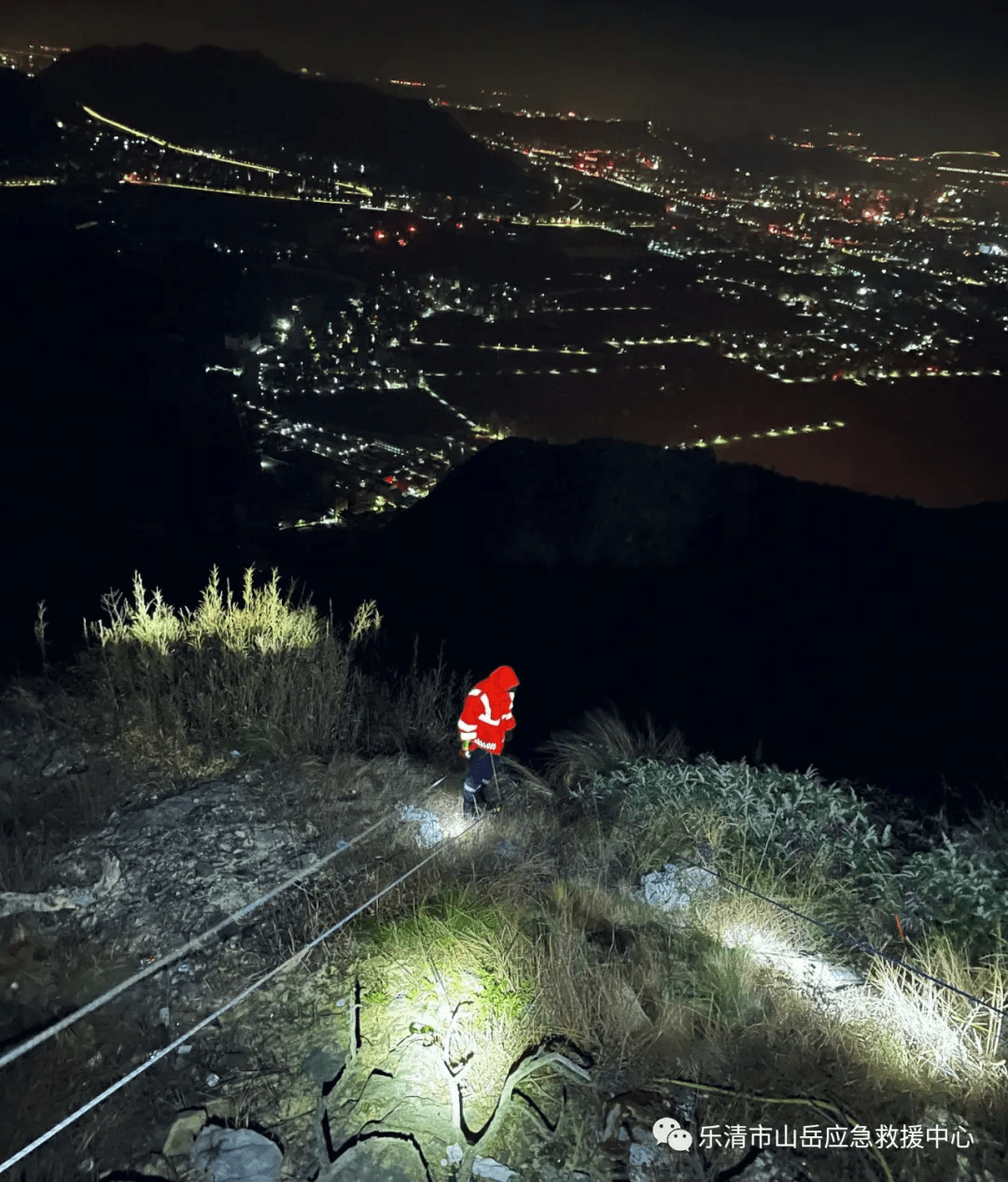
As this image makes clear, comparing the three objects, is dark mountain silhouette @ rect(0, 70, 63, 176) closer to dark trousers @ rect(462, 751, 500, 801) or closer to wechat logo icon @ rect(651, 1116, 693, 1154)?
dark trousers @ rect(462, 751, 500, 801)

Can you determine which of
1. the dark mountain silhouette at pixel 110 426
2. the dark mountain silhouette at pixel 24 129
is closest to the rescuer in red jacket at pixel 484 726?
the dark mountain silhouette at pixel 110 426

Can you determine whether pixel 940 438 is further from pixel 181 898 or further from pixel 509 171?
pixel 509 171

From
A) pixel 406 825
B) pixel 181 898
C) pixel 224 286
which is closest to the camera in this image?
pixel 181 898

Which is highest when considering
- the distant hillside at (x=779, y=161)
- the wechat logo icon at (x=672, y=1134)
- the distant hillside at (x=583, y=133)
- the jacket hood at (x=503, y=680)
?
the distant hillside at (x=583, y=133)

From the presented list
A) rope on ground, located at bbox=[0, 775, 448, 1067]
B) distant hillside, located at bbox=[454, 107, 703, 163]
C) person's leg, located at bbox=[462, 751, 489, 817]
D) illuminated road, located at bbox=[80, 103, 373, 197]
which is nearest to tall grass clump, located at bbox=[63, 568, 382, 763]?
person's leg, located at bbox=[462, 751, 489, 817]

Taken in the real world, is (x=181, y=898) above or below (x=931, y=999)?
below

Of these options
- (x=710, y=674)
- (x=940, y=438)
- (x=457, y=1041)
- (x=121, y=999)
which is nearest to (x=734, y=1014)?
(x=457, y=1041)

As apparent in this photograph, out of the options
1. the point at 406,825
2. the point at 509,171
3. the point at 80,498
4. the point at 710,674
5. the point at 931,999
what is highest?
the point at 509,171

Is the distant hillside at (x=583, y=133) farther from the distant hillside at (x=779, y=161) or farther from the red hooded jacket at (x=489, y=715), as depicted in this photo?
the red hooded jacket at (x=489, y=715)
